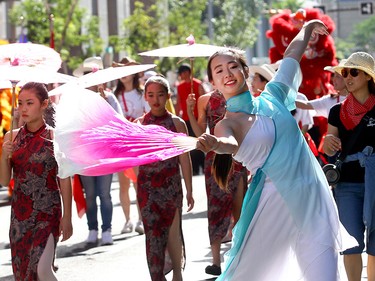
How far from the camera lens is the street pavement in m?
10.7

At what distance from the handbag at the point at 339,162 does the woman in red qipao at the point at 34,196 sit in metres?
1.81

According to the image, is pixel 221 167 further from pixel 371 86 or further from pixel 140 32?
pixel 140 32

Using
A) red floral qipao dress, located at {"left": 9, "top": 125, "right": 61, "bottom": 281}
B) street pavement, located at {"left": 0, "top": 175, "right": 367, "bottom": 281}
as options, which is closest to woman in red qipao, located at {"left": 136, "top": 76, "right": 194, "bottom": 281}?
street pavement, located at {"left": 0, "top": 175, "right": 367, "bottom": 281}

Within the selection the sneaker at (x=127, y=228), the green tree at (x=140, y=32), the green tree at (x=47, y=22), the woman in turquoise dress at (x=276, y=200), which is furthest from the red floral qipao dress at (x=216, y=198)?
the green tree at (x=140, y=32)

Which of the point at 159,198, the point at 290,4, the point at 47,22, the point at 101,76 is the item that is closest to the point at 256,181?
the point at 101,76

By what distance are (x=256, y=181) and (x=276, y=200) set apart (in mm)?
161

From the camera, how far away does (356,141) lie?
8.32 metres

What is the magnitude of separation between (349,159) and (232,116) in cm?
188

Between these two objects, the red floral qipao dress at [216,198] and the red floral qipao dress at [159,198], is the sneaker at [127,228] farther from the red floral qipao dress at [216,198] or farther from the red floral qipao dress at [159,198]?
the red floral qipao dress at [159,198]

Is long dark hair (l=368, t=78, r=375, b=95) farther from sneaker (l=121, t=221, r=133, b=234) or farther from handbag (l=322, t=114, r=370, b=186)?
sneaker (l=121, t=221, r=133, b=234)

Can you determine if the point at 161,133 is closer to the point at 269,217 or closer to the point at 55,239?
the point at 269,217

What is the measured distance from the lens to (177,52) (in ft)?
33.5

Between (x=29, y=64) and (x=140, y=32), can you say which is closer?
(x=29, y=64)

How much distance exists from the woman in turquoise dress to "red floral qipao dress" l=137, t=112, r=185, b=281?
282 centimetres
